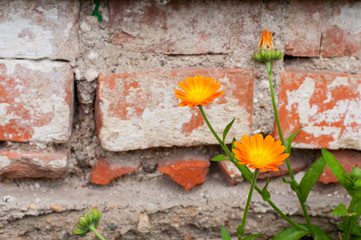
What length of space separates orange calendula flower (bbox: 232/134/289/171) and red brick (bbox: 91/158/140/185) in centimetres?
30

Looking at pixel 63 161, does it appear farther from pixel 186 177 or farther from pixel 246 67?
pixel 246 67

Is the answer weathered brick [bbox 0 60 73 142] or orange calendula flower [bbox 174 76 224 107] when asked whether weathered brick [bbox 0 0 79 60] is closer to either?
weathered brick [bbox 0 60 73 142]

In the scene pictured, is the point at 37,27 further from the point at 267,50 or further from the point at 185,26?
the point at 267,50

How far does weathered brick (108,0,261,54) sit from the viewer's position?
827mm

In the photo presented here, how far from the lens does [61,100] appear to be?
834 millimetres

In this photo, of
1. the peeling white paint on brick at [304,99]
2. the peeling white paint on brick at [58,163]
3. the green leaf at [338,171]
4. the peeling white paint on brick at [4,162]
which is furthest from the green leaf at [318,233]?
the peeling white paint on brick at [4,162]

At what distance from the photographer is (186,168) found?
35.8 inches

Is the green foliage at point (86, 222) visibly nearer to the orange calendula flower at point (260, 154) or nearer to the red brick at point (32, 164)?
the red brick at point (32, 164)

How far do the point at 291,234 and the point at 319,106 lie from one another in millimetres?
284

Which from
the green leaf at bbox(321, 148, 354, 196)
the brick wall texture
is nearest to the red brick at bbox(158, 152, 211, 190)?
the brick wall texture

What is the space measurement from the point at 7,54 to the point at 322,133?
2.25 ft

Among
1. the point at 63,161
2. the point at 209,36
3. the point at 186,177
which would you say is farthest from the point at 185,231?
the point at 209,36

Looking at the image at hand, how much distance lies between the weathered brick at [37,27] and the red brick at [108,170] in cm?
25

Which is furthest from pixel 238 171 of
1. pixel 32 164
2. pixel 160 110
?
pixel 32 164
